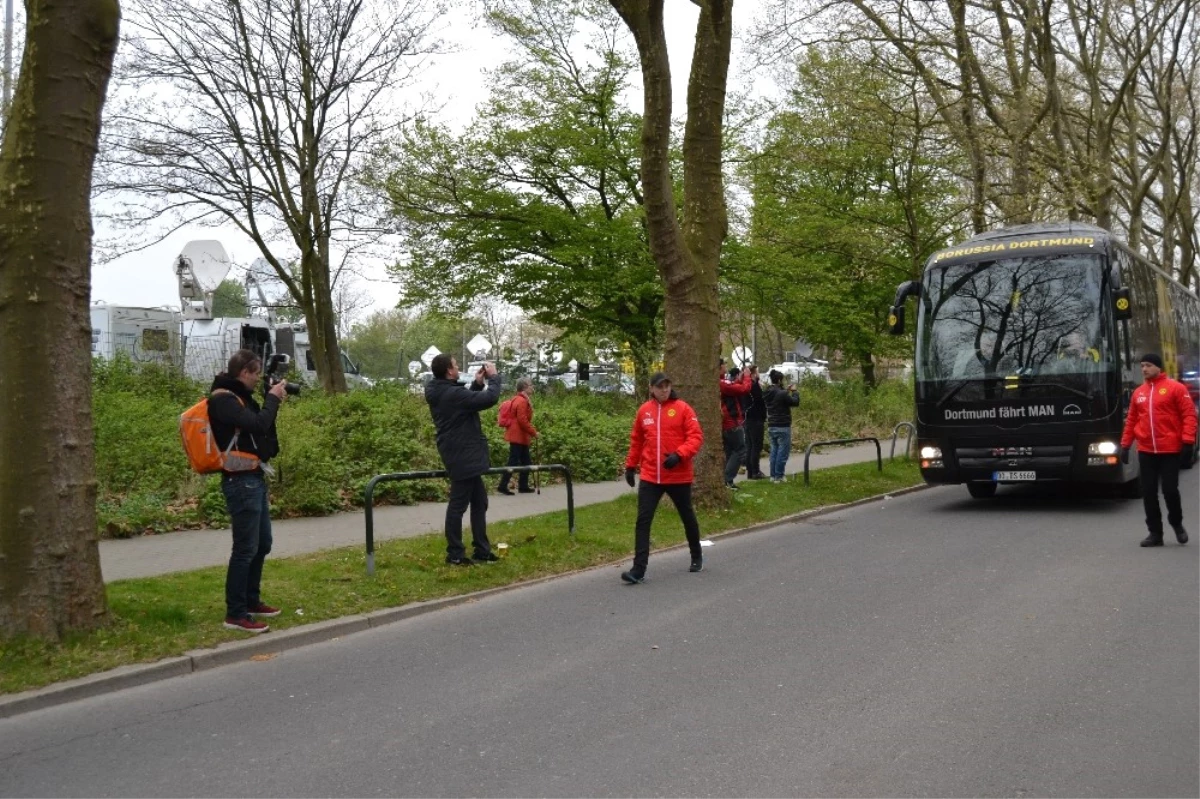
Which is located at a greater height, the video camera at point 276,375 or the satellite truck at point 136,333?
the satellite truck at point 136,333

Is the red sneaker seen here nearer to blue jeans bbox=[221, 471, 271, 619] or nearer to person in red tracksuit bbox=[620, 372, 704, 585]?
blue jeans bbox=[221, 471, 271, 619]

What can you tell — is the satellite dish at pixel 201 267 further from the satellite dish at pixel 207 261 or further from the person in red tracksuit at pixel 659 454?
the person in red tracksuit at pixel 659 454

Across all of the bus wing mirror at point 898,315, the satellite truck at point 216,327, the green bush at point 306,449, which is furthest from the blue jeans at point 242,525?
the bus wing mirror at point 898,315

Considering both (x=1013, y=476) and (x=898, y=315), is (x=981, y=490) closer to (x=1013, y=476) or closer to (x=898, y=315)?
(x=1013, y=476)

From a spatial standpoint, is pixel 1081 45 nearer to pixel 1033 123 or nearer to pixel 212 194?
pixel 1033 123

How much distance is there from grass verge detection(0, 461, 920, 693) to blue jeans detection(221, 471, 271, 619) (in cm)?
24

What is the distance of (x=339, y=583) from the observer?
9070 mm

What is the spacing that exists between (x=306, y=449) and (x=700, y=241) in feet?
18.5

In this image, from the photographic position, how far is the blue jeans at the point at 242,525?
742cm

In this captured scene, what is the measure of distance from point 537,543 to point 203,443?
4559mm

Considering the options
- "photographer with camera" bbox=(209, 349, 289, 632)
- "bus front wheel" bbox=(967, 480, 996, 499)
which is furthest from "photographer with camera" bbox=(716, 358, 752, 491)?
"photographer with camera" bbox=(209, 349, 289, 632)

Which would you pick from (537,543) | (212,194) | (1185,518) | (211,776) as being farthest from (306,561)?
(212,194)

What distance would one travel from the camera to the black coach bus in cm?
1383

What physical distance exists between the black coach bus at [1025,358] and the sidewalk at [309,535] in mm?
4730
